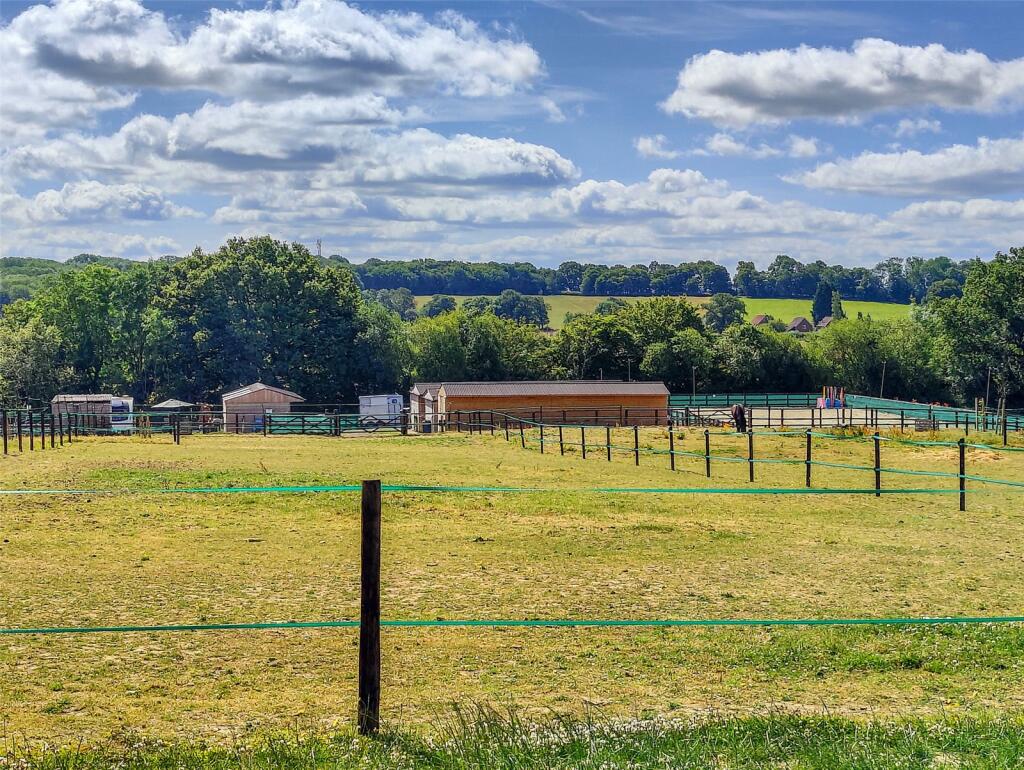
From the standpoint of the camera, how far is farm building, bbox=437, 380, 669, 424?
56531mm

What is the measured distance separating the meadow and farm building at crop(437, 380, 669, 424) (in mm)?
36365

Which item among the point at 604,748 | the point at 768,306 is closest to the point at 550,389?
the point at 604,748

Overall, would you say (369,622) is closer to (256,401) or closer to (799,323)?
(256,401)

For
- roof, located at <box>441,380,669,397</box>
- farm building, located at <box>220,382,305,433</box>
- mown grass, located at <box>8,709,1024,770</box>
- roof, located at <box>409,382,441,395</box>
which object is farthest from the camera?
farm building, located at <box>220,382,305,433</box>

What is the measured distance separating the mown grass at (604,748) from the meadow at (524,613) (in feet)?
0.11

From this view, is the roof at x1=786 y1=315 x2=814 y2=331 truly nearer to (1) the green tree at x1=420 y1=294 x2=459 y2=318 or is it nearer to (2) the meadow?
(1) the green tree at x1=420 y1=294 x2=459 y2=318

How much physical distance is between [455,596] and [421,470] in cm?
1559

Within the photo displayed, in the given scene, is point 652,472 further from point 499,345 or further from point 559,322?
point 559,322

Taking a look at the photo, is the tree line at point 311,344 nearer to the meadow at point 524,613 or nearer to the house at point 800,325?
the meadow at point 524,613

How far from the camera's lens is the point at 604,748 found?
5992 millimetres

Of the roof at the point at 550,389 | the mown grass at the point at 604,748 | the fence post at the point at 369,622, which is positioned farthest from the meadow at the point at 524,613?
the roof at the point at 550,389

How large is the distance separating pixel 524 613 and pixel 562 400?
48784 mm

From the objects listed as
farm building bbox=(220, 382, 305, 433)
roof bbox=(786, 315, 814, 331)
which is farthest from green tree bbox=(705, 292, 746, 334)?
farm building bbox=(220, 382, 305, 433)

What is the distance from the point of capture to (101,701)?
750cm
